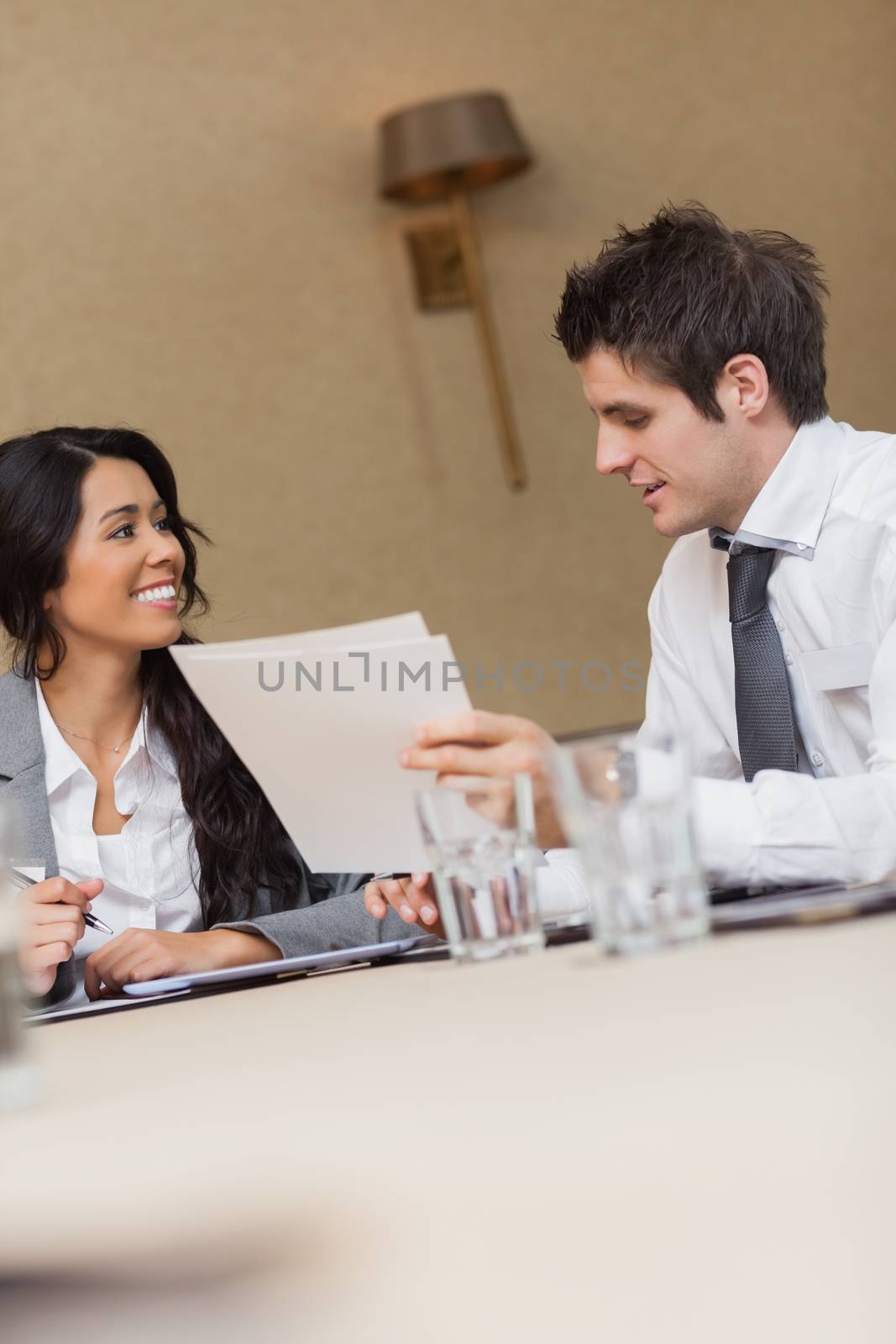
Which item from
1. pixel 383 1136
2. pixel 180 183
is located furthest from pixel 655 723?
pixel 180 183

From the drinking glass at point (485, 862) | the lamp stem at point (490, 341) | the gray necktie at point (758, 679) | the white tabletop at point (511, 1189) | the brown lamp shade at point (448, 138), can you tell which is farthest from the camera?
the lamp stem at point (490, 341)

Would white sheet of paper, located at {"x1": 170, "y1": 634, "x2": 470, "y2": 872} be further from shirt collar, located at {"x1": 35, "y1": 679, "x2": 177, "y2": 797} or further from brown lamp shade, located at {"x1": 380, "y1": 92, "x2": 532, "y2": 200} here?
brown lamp shade, located at {"x1": 380, "y1": 92, "x2": 532, "y2": 200}

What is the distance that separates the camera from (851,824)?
1215 millimetres

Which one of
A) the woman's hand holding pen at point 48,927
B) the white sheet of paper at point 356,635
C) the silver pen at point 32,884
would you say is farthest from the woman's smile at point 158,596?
the white sheet of paper at point 356,635

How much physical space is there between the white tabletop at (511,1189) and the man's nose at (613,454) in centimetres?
118

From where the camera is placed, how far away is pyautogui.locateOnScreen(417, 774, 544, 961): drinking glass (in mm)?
1012

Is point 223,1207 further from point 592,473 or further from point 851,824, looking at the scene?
point 592,473

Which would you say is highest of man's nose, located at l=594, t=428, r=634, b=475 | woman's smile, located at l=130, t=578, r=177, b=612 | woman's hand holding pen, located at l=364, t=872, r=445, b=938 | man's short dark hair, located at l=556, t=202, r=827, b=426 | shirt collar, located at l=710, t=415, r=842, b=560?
man's short dark hair, located at l=556, t=202, r=827, b=426

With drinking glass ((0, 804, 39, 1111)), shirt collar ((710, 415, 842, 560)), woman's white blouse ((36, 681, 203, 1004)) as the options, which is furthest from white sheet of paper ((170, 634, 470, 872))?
shirt collar ((710, 415, 842, 560))

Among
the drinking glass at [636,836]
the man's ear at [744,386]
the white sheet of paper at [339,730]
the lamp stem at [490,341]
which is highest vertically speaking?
the lamp stem at [490,341]

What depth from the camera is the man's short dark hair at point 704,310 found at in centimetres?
169

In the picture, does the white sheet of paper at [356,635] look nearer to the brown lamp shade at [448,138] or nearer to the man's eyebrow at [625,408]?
the man's eyebrow at [625,408]

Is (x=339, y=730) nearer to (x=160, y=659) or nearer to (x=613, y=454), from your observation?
(x=613, y=454)

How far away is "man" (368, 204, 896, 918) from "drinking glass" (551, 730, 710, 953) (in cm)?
69
